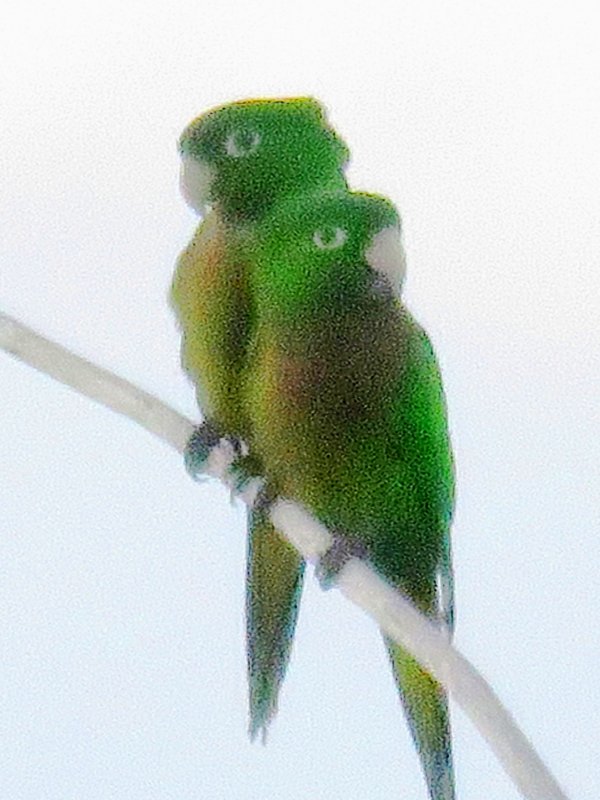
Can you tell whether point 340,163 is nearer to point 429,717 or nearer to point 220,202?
point 220,202

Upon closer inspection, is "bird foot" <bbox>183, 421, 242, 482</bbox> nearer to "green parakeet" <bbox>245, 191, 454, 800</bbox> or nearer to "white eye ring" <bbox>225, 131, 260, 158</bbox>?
"green parakeet" <bbox>245, 191, 454, 800</bbox>

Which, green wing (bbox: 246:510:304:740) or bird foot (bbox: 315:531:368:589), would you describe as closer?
bird foot (bbox: 315:531:368:589)

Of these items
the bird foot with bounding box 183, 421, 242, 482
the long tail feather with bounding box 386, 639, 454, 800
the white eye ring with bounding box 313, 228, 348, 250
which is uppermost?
the white eye ring with bounding box 313, 228, 348, 250

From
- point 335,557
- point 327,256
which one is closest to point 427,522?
point 335,557

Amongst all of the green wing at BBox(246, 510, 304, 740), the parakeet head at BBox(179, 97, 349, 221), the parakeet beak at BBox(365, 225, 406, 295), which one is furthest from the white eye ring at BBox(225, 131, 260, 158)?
the green wing at BBox(246, 510, 304, 740)

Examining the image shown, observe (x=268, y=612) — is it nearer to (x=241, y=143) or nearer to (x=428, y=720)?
(x=428, y=720)

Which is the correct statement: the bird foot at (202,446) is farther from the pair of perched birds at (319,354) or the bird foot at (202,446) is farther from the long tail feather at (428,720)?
the long tail feather at (428,720)

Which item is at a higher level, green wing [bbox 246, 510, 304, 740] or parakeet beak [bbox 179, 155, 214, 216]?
parakeet beak [bbox 179, 155, 214, 216]
